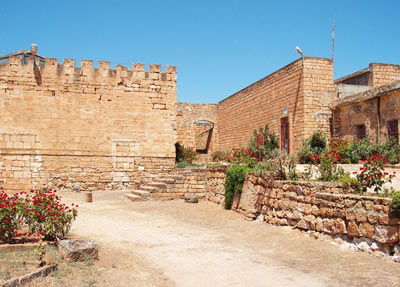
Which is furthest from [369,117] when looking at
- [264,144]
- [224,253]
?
[224,253]

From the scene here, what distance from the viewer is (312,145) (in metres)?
13.9

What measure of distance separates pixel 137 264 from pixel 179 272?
2.22 ft

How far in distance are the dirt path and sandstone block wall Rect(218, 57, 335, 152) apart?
6179mm

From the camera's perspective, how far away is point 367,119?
12.9 metres

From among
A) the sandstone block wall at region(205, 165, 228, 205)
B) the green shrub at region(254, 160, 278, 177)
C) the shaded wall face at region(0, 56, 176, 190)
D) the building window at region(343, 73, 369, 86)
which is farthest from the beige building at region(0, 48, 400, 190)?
the green shrub at region(254, 160, 278, 177)

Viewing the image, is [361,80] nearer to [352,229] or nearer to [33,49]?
[352,229]

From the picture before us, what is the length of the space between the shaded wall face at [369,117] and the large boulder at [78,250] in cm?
1037

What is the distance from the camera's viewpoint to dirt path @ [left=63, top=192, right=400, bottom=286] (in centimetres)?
454

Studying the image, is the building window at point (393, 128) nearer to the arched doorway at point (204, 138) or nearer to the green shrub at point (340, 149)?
the green shrub at point (340, 149)

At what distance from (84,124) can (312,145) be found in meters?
8.91

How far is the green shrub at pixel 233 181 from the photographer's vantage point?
31.9 feet

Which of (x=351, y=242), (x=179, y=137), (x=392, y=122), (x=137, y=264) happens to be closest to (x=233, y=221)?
(x=351, y=242)

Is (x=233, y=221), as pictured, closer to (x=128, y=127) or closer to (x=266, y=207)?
(x=266, y=207)

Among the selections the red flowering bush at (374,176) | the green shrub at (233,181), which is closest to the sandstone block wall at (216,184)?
the green shrub at (233,181)
